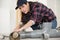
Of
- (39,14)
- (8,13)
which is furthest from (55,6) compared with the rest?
(8,13)

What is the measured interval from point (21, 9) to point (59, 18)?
0.99 feet

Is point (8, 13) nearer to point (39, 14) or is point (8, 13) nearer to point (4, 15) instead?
point (4, 15)

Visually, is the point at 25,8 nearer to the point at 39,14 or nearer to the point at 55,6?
the point at 39,14

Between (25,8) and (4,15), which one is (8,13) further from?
(25,8)

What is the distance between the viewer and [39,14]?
1314 mm

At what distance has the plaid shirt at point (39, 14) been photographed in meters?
1.30

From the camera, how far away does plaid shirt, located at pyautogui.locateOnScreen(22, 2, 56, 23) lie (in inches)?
51.3

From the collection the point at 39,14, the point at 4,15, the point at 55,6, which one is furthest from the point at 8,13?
the point at 55,6

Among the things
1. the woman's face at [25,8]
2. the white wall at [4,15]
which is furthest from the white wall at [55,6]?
the white wall at [4,15]

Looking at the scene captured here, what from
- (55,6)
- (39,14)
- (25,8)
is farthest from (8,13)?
(55,6)

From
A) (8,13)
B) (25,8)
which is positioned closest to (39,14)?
(25,8)

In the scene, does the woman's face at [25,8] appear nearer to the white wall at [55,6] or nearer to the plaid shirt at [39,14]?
the plaid shirt at [39,14]

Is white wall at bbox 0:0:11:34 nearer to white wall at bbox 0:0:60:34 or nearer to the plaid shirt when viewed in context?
white wall at bbox 0:0:60:34

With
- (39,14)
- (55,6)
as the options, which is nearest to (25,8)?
(39,14)
